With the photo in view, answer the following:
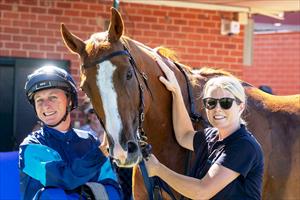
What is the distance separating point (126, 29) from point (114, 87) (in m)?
5.04

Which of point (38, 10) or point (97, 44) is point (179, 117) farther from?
point (38, 10)

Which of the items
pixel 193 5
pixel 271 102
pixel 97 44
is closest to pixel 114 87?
pixel 97 44

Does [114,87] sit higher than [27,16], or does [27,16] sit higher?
[27,16]

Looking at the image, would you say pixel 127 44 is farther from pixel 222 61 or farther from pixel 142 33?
pixel 222 61

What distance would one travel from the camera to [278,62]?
52.5ft

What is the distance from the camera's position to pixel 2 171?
5.88 metres

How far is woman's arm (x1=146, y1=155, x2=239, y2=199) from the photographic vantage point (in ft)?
11.4

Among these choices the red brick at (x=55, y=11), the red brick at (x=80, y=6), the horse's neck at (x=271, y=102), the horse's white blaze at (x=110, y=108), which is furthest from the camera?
the red brick at (x=80, y=6)

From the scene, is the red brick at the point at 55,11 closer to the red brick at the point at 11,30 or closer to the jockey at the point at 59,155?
the red brick at the point at 11,30

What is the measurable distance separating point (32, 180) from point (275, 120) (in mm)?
2051

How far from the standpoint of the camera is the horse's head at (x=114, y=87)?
3.52 m

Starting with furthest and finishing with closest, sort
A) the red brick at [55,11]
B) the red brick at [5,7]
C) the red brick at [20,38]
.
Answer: the red brick at [55,11] < the red brick at [20,38] < the red brick at [5,7]

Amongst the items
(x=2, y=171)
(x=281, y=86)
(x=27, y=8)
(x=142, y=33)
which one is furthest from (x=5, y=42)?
(x=281, y=86)

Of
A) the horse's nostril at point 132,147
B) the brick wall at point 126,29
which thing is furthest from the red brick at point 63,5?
the horse's nostril at point 132,147
